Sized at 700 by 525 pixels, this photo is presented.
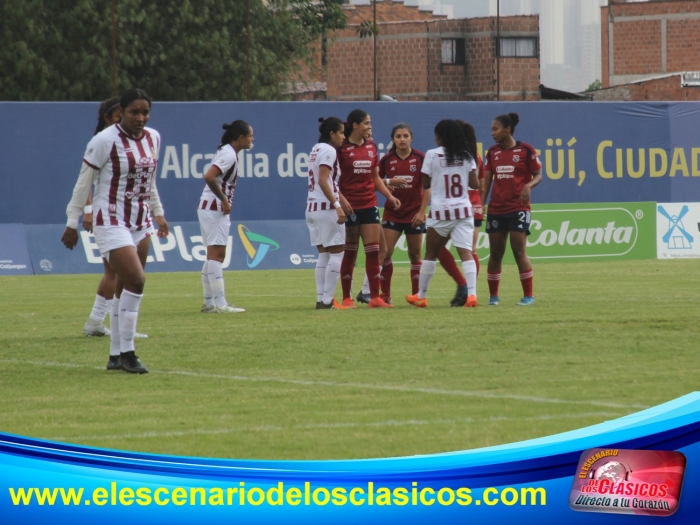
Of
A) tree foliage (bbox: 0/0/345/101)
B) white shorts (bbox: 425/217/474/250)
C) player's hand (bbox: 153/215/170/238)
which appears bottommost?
white shorts (bbox: 425/217/474/250)

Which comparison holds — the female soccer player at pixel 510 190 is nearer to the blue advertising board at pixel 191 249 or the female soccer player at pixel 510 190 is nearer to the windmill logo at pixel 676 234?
the blue advertising board at pixel 191 249

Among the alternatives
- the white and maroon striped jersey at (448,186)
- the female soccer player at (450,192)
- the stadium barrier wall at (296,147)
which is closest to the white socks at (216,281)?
the female soccer player at (450,192)

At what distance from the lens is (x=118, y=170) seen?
828 centimetres

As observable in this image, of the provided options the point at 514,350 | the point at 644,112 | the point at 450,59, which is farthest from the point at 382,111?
the point at 450,59

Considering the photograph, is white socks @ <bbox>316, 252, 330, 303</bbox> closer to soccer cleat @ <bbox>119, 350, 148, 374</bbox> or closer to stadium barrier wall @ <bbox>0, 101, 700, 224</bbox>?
soccer cleat @ <bbox>119, 350, 148, 374</bbox>

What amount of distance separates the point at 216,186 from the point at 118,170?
13.7 feet

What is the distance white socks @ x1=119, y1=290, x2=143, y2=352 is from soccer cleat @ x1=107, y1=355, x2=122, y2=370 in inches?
7.6

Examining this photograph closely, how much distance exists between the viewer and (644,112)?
24703 mm

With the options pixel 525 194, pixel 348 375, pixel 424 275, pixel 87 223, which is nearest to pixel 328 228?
pixel 424 275

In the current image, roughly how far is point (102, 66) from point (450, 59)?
1202 inches

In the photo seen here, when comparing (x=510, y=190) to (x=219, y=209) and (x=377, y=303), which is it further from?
(x=219, y=209)

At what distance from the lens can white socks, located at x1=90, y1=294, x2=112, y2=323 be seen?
10555 mm

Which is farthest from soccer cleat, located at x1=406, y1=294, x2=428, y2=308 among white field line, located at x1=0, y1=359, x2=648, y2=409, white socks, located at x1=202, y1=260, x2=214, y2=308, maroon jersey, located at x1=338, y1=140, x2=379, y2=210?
white field line, located at x1=0, y1=359, x2=648, y2=409

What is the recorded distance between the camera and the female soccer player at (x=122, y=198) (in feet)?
26.9
